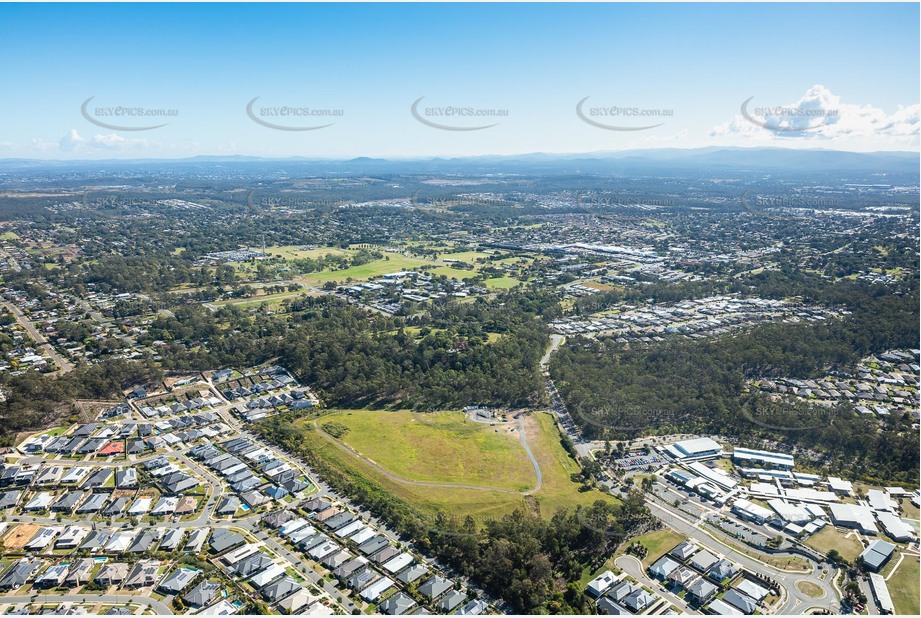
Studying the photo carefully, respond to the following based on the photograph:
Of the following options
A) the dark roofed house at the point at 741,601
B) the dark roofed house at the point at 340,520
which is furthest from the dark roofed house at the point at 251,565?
the dark roofed house at the point at 741,601

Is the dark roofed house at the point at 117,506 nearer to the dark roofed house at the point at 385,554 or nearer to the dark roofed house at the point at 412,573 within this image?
the dark roofed house at the point at 385,554

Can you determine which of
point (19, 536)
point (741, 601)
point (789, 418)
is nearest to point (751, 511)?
point (741, 601)

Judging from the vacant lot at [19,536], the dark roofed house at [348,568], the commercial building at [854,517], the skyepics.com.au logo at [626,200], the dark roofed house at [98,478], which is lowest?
the commercial building at [854,517]

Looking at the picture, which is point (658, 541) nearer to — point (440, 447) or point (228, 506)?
point (440, 447)

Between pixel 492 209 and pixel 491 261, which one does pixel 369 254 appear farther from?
pixel 492 209

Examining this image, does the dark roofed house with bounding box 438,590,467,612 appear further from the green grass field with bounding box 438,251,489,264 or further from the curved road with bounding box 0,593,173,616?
the green grass field with bounding box 438,251,489,264

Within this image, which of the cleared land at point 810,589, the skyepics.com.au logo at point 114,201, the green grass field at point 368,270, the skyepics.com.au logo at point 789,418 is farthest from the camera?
the skyepics.com.au logo at point 114,201
